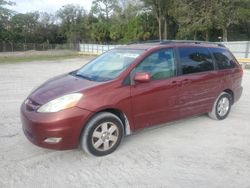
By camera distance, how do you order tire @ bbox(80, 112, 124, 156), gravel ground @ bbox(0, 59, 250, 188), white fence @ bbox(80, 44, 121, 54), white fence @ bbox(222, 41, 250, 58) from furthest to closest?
white fence @ bbox(80, 44, 121, 54) < white fence @ bbox(222, 41, 250, 58) < tire @ bbox(80, 112, 124, 156) < gravel ground @ bbox(0, 59, 250, 188)

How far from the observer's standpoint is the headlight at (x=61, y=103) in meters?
4.01

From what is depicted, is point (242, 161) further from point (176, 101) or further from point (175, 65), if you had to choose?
point (175, 65)

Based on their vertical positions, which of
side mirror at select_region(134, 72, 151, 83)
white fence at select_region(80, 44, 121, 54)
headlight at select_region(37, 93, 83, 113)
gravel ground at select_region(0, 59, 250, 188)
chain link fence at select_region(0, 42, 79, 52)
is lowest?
gravel ground at select_region(0, 59, 250, 188)

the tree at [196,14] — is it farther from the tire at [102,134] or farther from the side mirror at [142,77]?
the tire at [102,134]

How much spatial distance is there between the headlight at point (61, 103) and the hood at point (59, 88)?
9cm

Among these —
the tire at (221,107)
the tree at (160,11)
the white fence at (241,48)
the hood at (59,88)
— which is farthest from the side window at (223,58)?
the tree at (160,11)

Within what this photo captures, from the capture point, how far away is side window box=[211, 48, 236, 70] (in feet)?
19.6

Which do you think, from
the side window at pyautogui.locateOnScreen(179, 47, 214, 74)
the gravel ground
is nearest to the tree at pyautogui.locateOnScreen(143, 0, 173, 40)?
the side window at pyautogui.locateOnScreen(179, 47, 214, 74)

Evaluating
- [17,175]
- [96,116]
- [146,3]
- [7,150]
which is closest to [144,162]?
[96,116]

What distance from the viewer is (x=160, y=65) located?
498 centimetres

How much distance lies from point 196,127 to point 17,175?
11.0 feet

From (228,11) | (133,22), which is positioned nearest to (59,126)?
(228,11)

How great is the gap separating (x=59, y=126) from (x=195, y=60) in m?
2.89

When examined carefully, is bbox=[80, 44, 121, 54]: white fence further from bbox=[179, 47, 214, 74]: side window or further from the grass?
bbox=[179, 47, 214, 74]: side window
